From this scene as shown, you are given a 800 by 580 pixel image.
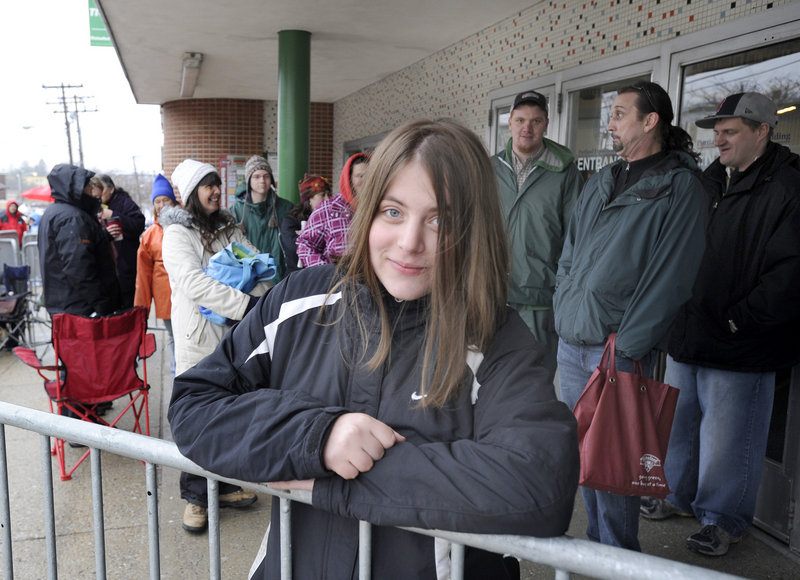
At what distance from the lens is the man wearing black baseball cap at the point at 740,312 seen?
9.07 feet

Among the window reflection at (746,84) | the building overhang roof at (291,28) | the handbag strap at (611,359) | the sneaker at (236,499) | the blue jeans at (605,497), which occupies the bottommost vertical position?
the sneaker at (236,499)

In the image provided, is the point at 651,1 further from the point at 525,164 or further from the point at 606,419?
the point at 606,419

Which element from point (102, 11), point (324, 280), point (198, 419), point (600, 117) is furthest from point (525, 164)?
point (102, 11)

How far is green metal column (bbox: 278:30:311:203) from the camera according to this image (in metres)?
6.94

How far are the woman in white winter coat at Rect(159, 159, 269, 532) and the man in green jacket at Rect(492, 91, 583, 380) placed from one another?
4.62 feet

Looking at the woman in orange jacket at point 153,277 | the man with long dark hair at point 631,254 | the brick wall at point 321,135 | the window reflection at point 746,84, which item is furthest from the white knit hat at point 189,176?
the brick wall at point 321,135

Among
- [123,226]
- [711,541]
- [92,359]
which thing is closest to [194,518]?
[92,359]

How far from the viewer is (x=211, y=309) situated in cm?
311

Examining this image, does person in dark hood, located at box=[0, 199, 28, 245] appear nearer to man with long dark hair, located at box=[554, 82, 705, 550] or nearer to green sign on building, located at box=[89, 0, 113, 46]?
green sign on building, located at box=[89, 0, 113, 46]

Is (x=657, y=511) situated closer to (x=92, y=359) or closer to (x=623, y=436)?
(x=623, y=436)

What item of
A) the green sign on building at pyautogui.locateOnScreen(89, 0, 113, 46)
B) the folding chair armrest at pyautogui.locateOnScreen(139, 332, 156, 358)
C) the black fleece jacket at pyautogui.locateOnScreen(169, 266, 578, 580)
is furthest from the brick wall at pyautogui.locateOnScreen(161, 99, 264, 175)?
the black fleece jacket at pyautogui.locateOnScreen(169, 266, 578, 580)

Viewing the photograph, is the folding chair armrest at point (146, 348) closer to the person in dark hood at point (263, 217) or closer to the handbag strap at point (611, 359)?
the person in dark hood at point (263, 217)

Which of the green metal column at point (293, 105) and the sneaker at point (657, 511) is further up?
the green metal column at point (293, 105)

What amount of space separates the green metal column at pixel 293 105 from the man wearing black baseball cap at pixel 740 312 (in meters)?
4.97
